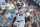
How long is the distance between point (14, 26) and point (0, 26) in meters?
0.23

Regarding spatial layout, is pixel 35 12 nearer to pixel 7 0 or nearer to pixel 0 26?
pixel 7 0

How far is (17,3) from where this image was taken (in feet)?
5.68

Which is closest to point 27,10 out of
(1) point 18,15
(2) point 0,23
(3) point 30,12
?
(3) point 30,12

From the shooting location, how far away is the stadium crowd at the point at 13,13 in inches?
65.7

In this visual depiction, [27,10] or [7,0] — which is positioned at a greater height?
[7,0]

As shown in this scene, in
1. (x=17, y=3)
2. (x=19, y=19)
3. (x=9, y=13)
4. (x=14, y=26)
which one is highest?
(x=17, y=3)

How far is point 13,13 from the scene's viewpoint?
1697mm

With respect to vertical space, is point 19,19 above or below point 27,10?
below

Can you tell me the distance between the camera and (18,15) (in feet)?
5.55

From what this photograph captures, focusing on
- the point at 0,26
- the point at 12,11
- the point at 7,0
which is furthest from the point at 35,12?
the point at 0,26

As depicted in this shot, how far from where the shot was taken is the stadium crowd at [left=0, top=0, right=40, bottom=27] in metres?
1.67

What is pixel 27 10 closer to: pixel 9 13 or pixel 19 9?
pixel 19 9

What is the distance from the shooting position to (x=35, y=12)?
1.74 m

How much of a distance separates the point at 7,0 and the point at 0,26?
1.49ft
